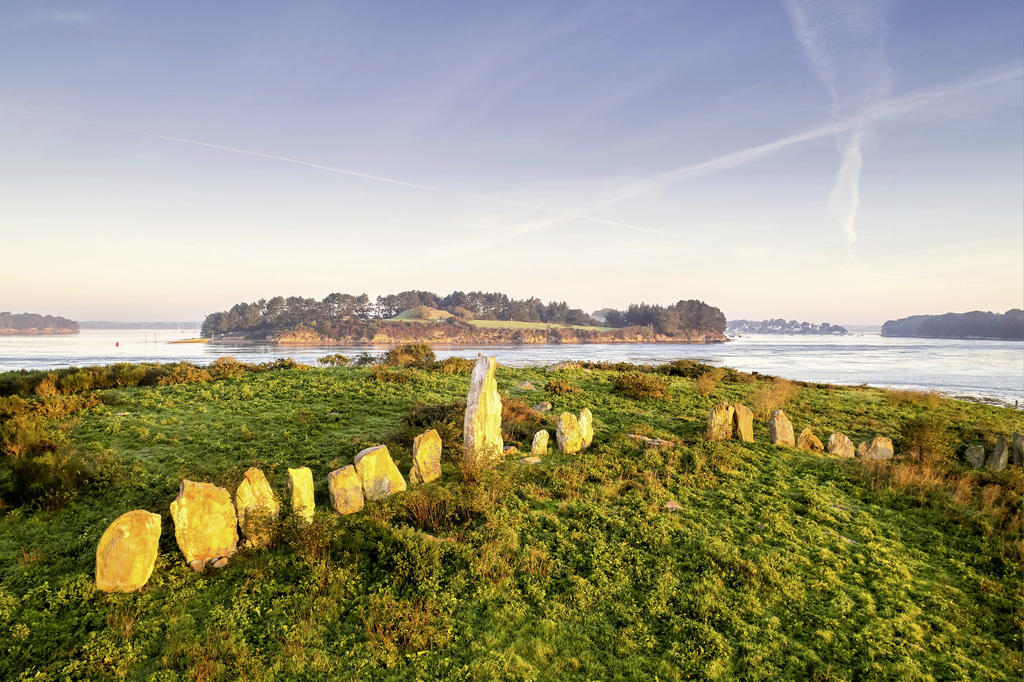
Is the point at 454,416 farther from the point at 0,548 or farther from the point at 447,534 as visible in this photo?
the point at 0,548

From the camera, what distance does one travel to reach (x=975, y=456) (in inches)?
594

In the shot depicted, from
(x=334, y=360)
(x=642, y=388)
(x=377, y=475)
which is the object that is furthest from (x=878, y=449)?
(x=334, y=360)

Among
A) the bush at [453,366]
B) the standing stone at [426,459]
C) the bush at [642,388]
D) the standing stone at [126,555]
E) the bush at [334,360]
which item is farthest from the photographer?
the bush at [334,360]

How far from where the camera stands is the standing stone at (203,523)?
7074mm

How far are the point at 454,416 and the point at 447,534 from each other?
6.14 metres

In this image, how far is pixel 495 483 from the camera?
10062 millimetres

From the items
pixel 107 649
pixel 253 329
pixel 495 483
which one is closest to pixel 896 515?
pixel 495 483

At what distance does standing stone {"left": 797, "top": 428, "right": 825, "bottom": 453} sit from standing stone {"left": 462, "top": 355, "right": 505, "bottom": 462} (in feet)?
33.0

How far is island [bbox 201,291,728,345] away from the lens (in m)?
117

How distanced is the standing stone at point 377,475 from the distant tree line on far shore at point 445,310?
114513 mm

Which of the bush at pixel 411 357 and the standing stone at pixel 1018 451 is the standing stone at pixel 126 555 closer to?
the bush at pixel 411 357

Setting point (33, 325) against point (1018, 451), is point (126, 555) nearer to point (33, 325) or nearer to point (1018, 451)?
point (1018, 451)

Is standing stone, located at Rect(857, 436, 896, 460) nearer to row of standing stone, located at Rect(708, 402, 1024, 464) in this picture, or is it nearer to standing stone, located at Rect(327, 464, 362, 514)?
row of standing stone, located at Rect(708, 402, 1024, 464)

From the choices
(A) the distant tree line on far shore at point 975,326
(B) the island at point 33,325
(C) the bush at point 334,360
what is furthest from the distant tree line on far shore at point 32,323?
(A) the distant tree line on far shore at point 975,326
